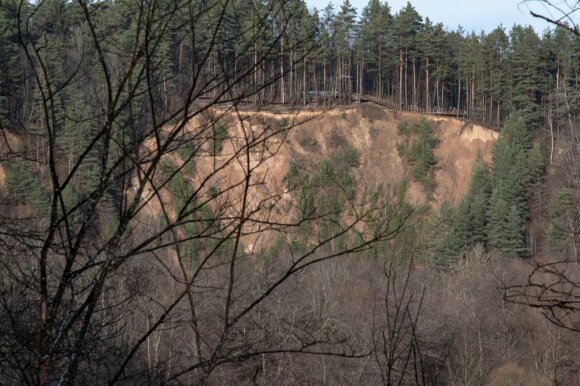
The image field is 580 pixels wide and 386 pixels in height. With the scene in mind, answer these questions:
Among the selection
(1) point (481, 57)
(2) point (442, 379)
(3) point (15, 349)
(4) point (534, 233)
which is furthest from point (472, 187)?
(3) point (15, 349)

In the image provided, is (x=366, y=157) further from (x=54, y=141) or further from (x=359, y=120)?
(x=54, y=141)

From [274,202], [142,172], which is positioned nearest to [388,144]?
[274,202]

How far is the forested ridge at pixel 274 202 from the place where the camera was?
99.3 inches

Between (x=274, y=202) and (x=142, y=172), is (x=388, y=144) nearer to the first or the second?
(x=274, y=202)

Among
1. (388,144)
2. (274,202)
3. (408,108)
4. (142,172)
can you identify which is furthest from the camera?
(408,108)

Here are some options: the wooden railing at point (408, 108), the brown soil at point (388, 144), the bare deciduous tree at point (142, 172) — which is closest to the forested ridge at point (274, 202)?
the bare deciduous tree at point (142, 172)

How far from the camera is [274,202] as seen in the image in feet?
9.31

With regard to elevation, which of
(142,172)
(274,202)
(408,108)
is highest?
(142,172)

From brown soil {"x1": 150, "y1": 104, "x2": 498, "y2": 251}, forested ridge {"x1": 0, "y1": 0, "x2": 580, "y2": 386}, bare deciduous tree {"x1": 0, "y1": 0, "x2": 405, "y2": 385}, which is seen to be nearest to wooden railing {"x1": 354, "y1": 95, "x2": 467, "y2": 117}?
forested ridge {"x1": 0, "y1": 0, "x2": 580, "y2": 386}

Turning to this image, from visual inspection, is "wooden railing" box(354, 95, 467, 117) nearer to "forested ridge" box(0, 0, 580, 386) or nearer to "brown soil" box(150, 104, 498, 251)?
"forested ridge" box(0, 0, 580, 386)

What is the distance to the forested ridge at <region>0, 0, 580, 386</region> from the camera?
8.27 feet

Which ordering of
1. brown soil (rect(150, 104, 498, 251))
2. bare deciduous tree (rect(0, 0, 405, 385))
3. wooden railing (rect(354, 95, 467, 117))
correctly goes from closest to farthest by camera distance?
1. bare deciduous tree (rect(0, 0, 405, 385))
2. brown soil (rect(150, 104, 498, 251))
3. wooden railing (rect(354, 95, 467, 117))

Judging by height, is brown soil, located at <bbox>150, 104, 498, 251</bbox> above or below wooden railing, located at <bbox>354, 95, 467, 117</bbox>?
below

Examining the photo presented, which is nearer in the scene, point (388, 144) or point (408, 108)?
point (388, 144)
